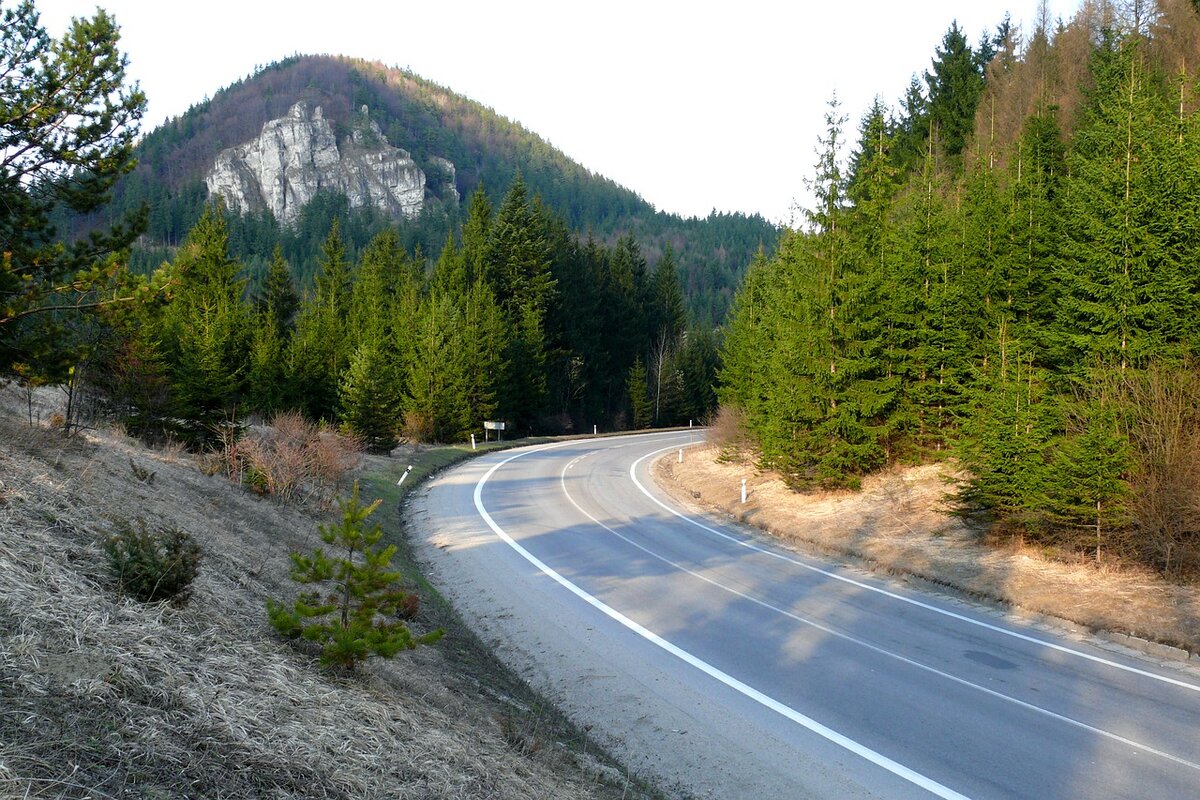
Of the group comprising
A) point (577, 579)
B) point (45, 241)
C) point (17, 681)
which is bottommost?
point (577, 579)

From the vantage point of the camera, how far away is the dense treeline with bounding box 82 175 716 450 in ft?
82.0

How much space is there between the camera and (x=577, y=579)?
1478 cm

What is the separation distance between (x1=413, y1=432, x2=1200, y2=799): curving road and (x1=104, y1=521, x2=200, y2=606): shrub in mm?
4451

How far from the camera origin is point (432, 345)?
4281 cm

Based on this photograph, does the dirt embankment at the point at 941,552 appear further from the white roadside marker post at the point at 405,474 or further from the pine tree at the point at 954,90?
the pine tree at the point at 954,90

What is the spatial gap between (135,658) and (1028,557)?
15.4 meters

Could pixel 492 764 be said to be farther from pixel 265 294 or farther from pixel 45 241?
pixel 265 294

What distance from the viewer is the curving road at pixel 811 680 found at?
7.25 meters

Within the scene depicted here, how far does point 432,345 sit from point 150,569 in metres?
36.9

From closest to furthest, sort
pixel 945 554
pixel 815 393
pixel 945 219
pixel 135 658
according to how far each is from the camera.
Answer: pixel 135 658 → pixel 945 554 → pixel 815 393 → pixel 945 219

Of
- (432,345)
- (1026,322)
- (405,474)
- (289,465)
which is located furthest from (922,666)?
(432,345)

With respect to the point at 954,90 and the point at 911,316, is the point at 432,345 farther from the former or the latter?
the point at 954,90

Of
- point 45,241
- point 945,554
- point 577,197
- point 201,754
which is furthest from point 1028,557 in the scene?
point 577,197

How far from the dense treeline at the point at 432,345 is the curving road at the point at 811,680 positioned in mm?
12912
